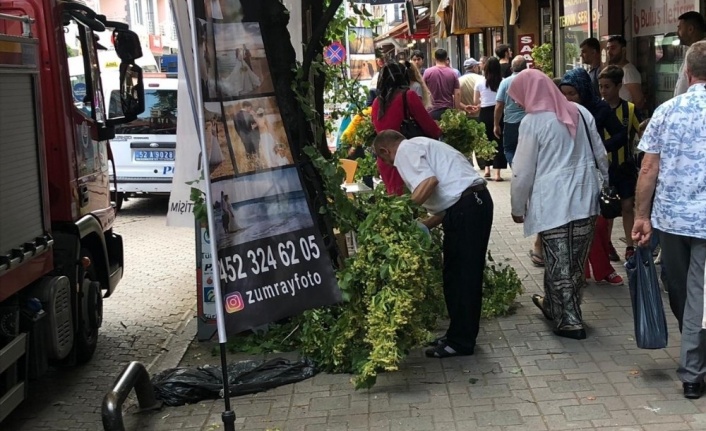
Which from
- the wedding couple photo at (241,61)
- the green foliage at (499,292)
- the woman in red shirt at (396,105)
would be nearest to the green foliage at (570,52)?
the woman in red shirt at (396,105)

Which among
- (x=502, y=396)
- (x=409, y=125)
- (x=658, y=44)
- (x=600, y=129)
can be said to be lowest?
(x=502, y=396)

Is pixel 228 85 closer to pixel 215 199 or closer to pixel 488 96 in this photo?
pixel 215 199

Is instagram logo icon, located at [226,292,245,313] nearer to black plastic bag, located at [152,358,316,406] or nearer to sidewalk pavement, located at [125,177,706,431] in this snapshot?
sidewalk pavement, located at [125,177,706,431]

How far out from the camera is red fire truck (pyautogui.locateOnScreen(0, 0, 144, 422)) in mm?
4930

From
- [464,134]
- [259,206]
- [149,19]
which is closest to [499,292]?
[464,134]

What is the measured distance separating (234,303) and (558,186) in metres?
2.46

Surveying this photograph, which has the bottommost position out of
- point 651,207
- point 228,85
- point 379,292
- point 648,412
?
point 648,412

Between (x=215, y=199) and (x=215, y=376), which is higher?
(x=215, y=199)

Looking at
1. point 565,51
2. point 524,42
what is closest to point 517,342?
point 565,51

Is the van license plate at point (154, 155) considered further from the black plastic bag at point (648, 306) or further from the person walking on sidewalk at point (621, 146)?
the black plastic bag at point (648, 306)

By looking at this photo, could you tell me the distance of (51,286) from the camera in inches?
216

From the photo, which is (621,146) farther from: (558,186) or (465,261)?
(465,261)

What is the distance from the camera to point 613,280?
7352mm

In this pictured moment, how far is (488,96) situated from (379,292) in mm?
8488
